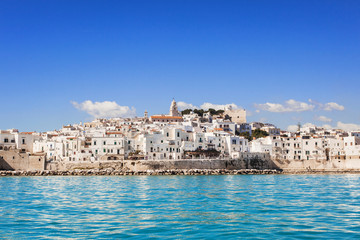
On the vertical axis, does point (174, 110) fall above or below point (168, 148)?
above

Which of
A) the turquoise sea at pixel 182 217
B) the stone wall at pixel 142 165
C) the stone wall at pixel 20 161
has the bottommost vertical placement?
the turquoise sea at pixel 182 217

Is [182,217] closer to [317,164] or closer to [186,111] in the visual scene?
[317,164]

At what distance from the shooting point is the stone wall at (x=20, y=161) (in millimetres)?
66625

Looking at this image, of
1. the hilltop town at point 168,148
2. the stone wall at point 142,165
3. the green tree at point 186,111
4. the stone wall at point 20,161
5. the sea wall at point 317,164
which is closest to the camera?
the stone wall at point 142,165

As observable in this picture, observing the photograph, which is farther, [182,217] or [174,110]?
[174,110]

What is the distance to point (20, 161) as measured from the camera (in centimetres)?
6706

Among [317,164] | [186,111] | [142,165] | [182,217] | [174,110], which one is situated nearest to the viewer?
[182,217]

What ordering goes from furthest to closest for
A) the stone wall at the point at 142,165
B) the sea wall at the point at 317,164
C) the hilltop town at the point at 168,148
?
the sea wall at the point at 317,164 < the hilltop town at the point at 168,148 < the stone wall at the point at 142,165

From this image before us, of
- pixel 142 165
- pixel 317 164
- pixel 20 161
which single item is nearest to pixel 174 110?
pixel 317 164

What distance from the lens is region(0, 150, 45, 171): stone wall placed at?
219 feet

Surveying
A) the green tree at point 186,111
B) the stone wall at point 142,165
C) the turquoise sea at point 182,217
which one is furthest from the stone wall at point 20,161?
the green tree at point 186,111

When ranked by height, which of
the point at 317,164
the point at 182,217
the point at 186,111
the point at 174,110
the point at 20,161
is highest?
the point at 186,111

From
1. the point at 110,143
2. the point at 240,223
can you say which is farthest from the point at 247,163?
the point at 240,223

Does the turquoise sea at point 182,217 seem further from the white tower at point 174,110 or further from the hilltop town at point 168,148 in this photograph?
the white tower at point 174,110
